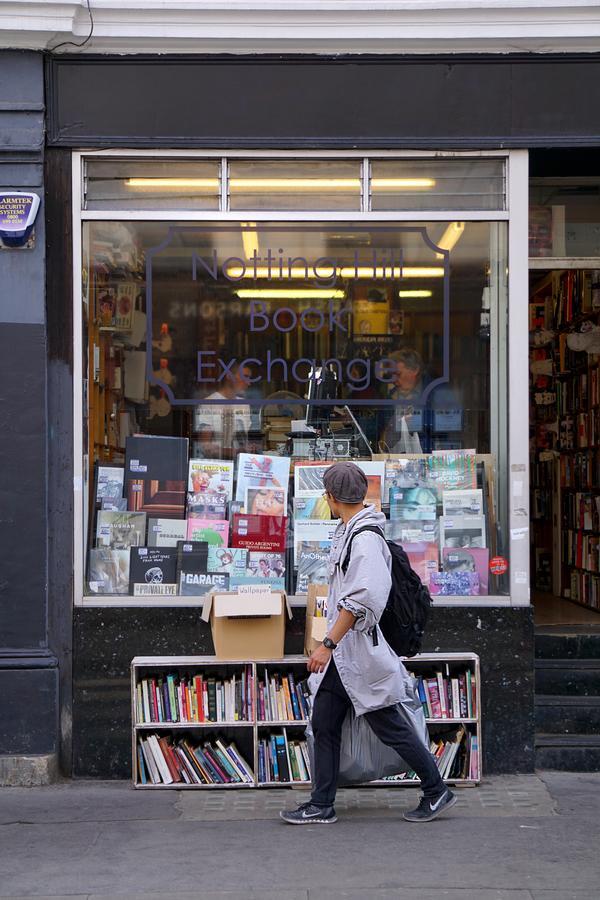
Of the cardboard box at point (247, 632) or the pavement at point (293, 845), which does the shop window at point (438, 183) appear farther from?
the pavement at point (293, 845)

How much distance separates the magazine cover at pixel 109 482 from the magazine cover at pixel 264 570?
3.12ft

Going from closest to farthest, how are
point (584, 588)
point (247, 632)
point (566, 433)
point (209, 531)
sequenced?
point (247, 632) → point (209, 531) → point (584, 588) → point (566, 433)

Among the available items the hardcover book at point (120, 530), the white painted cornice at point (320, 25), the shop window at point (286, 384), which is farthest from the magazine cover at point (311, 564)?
the white painted cornice at point (320, 25)

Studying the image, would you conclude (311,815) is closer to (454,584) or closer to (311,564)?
(311,564)

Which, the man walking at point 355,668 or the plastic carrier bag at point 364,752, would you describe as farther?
the plastic carrier bag at point 364,752

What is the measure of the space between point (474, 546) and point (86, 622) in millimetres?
2529

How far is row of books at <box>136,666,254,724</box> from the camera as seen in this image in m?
7.18

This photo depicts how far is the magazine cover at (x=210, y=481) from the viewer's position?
7789 mm

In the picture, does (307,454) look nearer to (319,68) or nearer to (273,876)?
(319,68)

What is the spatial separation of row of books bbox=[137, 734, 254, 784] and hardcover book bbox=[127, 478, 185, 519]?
145cm

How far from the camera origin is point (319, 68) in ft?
24.8

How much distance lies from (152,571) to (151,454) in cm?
77

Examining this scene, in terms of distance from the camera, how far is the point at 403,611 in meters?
6.25

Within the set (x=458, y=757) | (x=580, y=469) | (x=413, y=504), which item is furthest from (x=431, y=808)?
(x=580, y=469)
